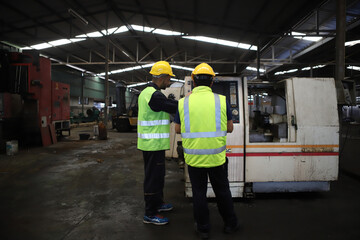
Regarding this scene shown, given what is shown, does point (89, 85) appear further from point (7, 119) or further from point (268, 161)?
point (268, 161)

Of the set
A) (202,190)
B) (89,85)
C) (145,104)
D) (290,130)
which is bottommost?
(202,190)

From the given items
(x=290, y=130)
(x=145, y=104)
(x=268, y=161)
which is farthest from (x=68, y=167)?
(x=290, y=130)

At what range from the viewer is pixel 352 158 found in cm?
505

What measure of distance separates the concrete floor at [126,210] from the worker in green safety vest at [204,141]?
376mm

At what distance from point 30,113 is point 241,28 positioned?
8245mm

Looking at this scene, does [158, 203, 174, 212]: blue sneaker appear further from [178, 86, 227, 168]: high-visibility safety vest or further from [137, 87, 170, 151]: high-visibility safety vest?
[178, 86, 227, 168]: high-visibility safety vest

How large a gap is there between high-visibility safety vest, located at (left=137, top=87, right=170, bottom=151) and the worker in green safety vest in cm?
30

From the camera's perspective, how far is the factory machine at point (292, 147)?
109 inches

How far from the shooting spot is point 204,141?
190 centimetres

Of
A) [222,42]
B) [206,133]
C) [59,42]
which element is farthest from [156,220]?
[59,42]

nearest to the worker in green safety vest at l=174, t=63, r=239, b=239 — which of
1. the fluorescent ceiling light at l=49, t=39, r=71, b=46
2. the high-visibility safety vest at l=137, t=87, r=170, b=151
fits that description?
the high-visibility safety vest at l=137, t=87, r=170, b=151

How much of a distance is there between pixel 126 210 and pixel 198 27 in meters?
8.44

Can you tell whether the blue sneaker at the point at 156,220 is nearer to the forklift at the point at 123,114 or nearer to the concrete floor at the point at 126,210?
the concrete floor at the point at 126,210

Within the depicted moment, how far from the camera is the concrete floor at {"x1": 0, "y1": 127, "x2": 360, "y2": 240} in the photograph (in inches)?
83.4
